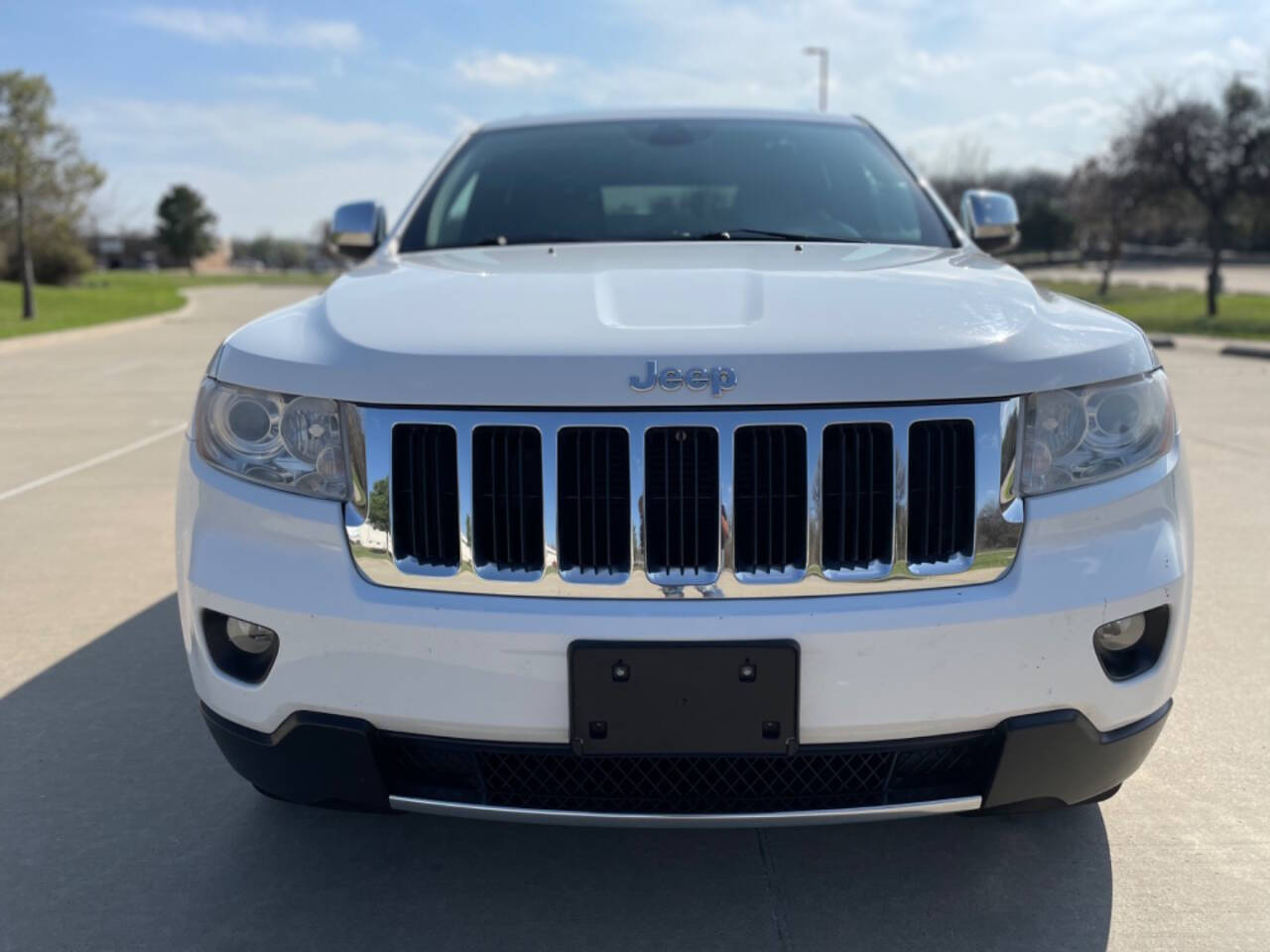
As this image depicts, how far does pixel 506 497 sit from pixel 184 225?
11576cm

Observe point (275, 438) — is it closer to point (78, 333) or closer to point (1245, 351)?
point (1245, 351)

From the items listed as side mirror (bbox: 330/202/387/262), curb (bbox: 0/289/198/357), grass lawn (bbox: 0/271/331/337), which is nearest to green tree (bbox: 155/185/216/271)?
grass lawn (bbox: 0/271/331/337)

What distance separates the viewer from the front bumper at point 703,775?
2084 millimetres

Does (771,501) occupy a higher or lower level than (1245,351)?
higher

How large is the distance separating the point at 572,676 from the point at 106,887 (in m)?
1.22

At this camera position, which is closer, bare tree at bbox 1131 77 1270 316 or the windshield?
the windshield

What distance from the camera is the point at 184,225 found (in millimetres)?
108625

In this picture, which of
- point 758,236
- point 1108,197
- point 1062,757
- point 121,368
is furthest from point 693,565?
point 1108,197

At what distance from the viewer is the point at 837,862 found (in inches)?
102

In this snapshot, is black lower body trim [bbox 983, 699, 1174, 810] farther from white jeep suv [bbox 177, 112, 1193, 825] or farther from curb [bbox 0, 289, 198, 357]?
curb [bbox 0, 289, 198, 357]

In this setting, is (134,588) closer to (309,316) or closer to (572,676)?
(309,316)

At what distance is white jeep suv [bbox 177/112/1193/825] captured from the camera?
2.02 metres

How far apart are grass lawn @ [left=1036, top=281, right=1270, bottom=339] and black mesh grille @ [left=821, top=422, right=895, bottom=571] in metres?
16.1

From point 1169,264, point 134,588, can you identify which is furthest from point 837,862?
point 1169,264
